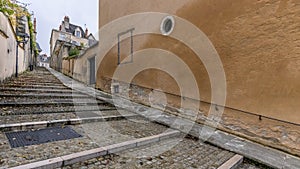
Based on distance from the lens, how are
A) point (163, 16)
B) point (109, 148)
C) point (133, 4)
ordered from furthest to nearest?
point (133, 4)
point (163, 16)
point (109, 148)

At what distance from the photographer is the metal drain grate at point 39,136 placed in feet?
8.48

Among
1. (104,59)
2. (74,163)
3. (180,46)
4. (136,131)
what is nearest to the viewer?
(74,163)

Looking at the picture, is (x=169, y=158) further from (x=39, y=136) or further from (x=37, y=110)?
(x=37, y=110)

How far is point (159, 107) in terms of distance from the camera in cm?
561

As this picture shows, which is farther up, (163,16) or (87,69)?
(163,16)

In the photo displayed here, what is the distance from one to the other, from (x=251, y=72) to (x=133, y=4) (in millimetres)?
4755

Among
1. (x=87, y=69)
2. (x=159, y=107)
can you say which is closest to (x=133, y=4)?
(x=159, y=107)

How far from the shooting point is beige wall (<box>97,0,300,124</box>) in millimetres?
3213

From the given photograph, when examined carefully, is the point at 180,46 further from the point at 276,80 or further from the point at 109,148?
the point at 109,148

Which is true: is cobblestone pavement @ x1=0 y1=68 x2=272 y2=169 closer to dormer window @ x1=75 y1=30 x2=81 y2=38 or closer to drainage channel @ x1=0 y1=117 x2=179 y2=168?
drainage channel @ x1=0 y1=117 x2=179 y2=168

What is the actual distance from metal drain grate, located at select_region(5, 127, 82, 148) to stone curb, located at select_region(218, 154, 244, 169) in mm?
2286

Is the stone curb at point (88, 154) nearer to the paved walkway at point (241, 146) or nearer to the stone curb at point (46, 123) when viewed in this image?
the paved walkway at point (241, 146)

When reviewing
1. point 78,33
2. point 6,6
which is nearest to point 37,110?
point 6,6

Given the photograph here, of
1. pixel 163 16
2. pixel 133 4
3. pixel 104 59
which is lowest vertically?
pixel 104 59
